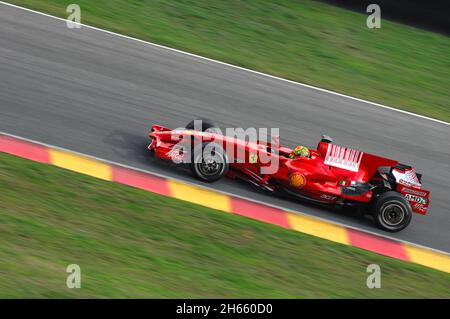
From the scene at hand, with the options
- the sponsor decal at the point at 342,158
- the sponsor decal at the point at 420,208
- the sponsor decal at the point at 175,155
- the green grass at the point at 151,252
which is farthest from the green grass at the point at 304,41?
the green grass at the point at 151,252

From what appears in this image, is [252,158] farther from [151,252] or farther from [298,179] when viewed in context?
[151,252]

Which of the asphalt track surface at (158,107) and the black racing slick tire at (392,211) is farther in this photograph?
the asphalt track surface at (158,107)

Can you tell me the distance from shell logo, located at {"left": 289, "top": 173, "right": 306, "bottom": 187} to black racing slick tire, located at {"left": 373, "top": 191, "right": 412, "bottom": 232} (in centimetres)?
96

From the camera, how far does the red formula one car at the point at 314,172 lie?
9914mm

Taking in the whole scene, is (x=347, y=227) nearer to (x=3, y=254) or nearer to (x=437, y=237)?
(x=437, y=237)

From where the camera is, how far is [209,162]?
9.94m

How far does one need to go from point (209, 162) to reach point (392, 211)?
2395 millimetres

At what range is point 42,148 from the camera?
33.5 feet

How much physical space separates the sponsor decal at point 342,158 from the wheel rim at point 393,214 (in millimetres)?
648

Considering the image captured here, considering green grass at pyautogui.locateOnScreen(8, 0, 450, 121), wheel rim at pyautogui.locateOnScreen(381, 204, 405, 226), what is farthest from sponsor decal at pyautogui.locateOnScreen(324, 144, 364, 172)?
green grass at pyautogui.locateOnScreen(8, 0, 450, 121)

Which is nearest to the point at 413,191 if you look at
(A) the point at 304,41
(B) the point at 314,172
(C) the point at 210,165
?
(B) the point at 314,172

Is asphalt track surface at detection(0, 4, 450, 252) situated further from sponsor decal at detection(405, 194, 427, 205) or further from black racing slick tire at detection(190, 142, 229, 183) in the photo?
sponsor decal at detection(405, 194, 427, 205)

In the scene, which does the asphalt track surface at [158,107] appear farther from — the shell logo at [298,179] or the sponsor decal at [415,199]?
the sponsor decal at [415,199]
